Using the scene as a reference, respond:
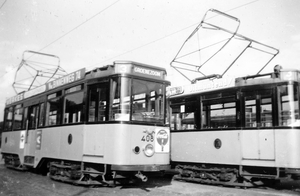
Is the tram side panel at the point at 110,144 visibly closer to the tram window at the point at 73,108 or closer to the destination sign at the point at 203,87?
the tram window at the point at 73,108

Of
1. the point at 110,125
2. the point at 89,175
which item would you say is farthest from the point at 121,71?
the point at 89,175

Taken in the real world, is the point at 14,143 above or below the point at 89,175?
above

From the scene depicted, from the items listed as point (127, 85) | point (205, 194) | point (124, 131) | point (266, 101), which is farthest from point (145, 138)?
point (266, 101)

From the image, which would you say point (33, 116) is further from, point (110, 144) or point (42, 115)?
point (110, 144)

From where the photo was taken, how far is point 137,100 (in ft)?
27.1

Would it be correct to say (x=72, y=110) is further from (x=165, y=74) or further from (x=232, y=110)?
(x=232, y=110)

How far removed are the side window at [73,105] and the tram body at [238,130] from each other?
3581 millimetres

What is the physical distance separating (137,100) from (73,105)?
2.28 m

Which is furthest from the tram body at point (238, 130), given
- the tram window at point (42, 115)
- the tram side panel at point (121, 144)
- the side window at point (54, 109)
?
the tram window at point (42, 115)

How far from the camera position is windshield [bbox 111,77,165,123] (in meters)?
8.05

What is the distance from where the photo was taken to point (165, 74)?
9133mm

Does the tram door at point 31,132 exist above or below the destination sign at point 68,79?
below

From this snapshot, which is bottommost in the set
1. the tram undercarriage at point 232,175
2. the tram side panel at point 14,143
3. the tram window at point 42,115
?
the tram undercarriage at point 232,175

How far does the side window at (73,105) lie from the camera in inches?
358
